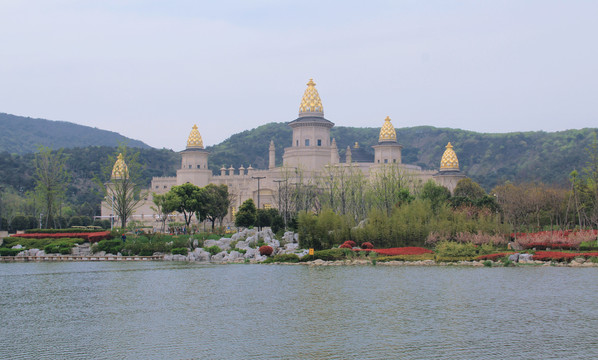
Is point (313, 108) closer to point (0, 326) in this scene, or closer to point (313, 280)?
point (313, 280)

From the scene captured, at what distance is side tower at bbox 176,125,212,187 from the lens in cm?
8306

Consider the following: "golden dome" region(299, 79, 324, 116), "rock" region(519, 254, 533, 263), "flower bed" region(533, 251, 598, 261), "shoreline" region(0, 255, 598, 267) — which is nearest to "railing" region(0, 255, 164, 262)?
"shoreline" region(0, 255, 598, 267)

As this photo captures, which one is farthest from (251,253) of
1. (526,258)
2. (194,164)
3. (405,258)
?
(194,164)

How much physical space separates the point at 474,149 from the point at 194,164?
3943 inches

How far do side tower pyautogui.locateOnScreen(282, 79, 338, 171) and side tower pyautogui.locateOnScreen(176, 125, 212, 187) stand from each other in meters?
12.2

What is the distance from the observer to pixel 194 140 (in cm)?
8444

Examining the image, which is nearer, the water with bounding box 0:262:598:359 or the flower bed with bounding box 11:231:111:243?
the water with bounding box 0:262:598:359

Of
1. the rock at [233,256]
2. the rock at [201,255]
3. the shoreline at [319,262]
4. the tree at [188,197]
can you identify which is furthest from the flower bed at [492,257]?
the tree at [188,197]

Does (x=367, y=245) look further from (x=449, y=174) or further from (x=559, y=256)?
(x=449, y=174)

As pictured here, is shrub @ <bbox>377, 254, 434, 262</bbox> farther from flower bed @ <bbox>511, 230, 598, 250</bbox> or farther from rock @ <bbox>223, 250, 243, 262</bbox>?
rock @ <bbox>223, 250, 243, 262</bbox>

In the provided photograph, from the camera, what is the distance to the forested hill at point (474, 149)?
131375 mm

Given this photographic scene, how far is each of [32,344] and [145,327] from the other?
3214 mm

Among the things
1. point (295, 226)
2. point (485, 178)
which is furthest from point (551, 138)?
point (295, 226)

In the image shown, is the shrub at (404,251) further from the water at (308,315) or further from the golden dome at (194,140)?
the golden dome at (194,140)
